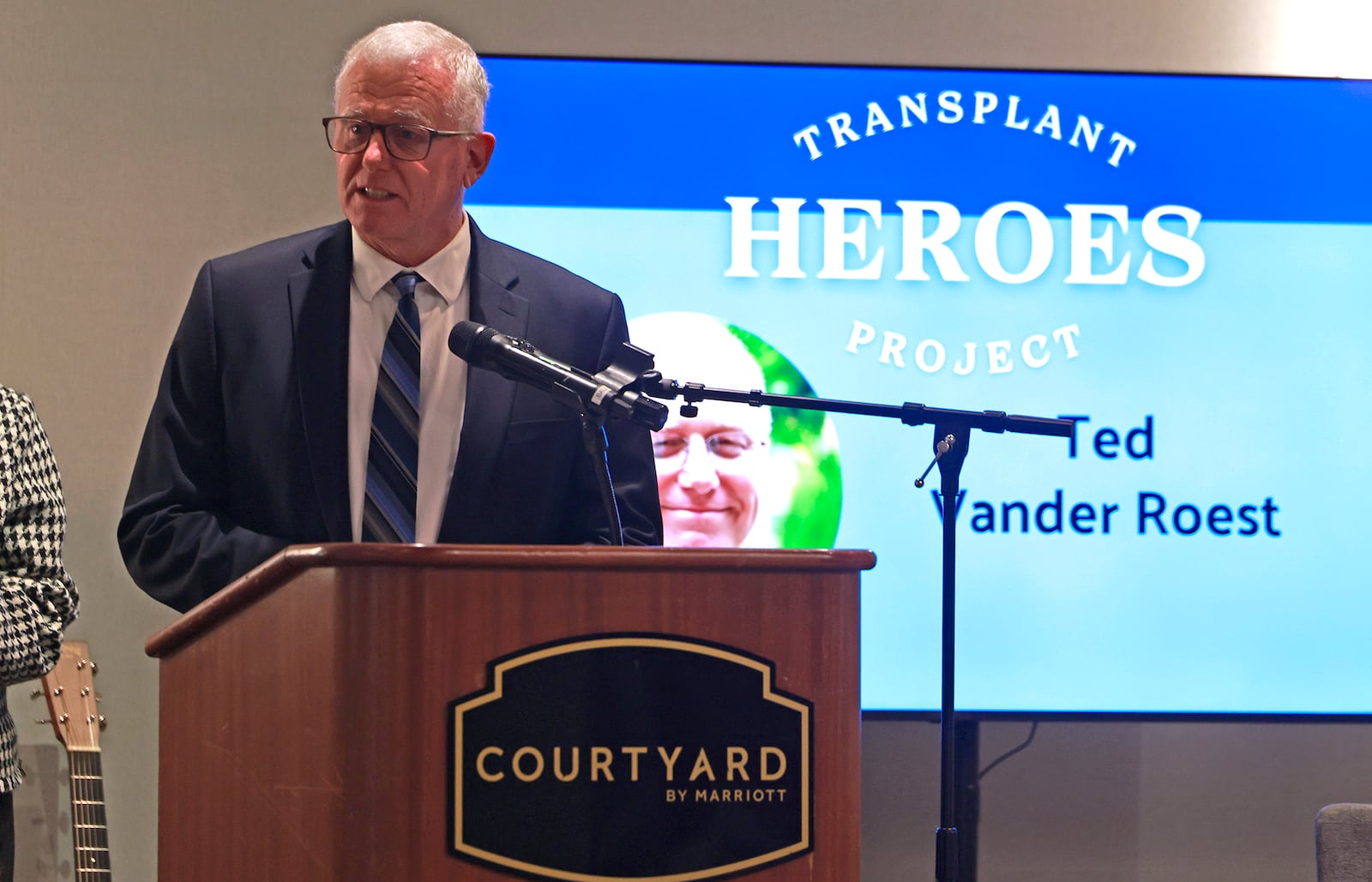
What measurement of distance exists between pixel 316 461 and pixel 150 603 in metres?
1.68

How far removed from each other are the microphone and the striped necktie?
35 centimetres

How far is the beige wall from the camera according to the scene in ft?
10.2

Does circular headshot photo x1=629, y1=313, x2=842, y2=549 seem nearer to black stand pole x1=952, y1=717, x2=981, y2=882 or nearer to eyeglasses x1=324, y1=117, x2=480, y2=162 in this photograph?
black stand pole x1=952, y1=717, x2=981, y2=882

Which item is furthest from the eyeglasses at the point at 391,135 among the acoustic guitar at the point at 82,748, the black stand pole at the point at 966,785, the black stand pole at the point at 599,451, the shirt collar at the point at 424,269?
the black stand pole at the point at 966,785

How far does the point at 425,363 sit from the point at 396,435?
108 millimetres

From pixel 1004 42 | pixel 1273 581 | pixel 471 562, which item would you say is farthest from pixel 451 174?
pixel 1273 581

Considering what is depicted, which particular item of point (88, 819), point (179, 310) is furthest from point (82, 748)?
point (179, 310)

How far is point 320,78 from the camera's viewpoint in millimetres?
3197

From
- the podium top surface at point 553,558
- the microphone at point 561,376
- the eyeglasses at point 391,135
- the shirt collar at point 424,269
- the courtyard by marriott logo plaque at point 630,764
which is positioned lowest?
the courtyard by marriott logo plaque at point 630,764

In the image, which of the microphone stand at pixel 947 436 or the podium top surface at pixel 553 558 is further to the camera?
the microphone stand at pixel 947 436

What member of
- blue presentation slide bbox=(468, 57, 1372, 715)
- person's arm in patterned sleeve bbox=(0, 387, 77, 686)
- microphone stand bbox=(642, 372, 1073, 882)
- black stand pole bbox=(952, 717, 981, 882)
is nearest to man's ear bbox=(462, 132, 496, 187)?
microphone stand bbox=(642, 372, 1073, 882)

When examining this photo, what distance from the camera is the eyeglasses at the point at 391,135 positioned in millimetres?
1684

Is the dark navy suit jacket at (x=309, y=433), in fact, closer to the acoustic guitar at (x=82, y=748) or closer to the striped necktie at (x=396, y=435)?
the striped necktie at (x=396, y=435)

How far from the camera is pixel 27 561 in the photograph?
6.51 feet
